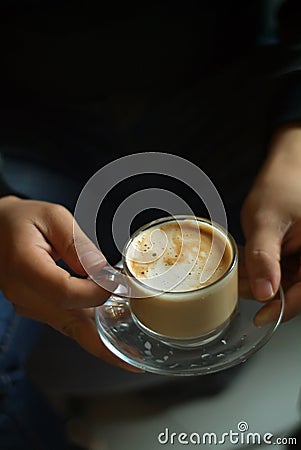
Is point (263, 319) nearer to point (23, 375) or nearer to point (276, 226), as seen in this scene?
point (276, 226)

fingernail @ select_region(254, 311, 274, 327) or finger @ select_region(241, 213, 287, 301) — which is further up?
finger @ select_region(241, 213, 287, 301)

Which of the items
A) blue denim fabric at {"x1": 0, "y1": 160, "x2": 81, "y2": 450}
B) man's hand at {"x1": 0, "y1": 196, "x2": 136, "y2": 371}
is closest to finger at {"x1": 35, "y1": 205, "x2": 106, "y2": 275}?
man's hand at {"x1": 0, "y1": 196, "x2": 136, "y2": 371}

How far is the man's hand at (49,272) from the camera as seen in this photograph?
63 centimetres

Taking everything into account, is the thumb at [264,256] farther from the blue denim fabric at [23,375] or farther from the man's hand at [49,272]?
the blue denim fabric at [23,375]

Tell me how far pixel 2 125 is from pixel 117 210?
169mm

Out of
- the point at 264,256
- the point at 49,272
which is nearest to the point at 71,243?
the point at 49,272

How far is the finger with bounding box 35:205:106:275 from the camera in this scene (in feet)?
2.09

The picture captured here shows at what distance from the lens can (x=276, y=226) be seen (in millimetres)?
688

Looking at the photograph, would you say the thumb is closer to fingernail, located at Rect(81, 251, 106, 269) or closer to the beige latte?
the beige latte

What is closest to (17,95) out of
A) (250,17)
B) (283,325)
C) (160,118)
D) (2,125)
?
(2,125)

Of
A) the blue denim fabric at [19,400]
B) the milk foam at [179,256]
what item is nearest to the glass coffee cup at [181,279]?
the milk foam at [179,256]

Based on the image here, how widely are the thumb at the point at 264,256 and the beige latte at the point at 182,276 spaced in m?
0.02

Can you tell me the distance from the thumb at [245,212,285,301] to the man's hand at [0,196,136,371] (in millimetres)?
132

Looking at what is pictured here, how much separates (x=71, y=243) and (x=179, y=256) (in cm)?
11
